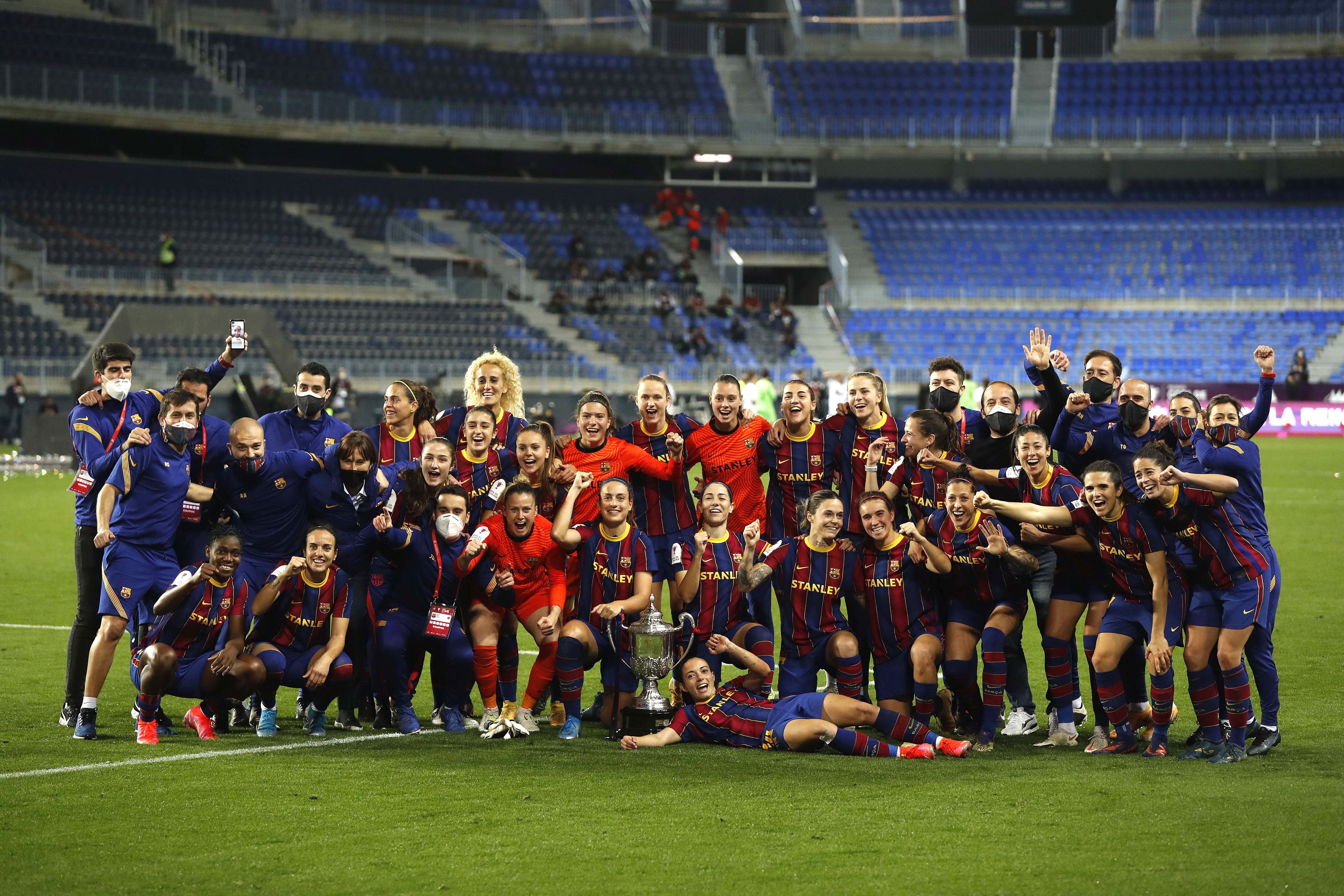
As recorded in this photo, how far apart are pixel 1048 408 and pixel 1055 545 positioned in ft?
4.49

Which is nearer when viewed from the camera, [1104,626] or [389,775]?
[389,775]

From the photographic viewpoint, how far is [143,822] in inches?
234

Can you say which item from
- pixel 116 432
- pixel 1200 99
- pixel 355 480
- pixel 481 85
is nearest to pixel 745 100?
pixel 481 85

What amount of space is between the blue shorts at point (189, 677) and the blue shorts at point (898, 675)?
144 inches

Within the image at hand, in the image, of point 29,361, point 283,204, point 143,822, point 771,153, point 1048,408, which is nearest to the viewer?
point 143,822

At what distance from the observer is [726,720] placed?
7645mm

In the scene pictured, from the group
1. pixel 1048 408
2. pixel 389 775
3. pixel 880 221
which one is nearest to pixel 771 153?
pixel 880 221

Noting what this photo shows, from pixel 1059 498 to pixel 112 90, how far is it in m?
32.1

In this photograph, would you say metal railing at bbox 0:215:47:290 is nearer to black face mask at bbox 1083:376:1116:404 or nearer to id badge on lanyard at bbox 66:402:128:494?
id badge on lanyard at bbox 66:402:128:494

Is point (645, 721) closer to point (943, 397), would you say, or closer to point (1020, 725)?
point (1020, 725)

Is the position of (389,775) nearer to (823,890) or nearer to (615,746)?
(615,746)

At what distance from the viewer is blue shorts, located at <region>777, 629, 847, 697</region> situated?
7918mm

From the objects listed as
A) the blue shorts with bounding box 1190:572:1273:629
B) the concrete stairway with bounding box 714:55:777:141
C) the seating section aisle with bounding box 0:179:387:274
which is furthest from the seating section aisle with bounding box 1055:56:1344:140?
the blue shorts with bounding box 1190:572:1273:629

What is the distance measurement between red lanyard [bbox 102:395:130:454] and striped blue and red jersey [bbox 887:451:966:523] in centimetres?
455
